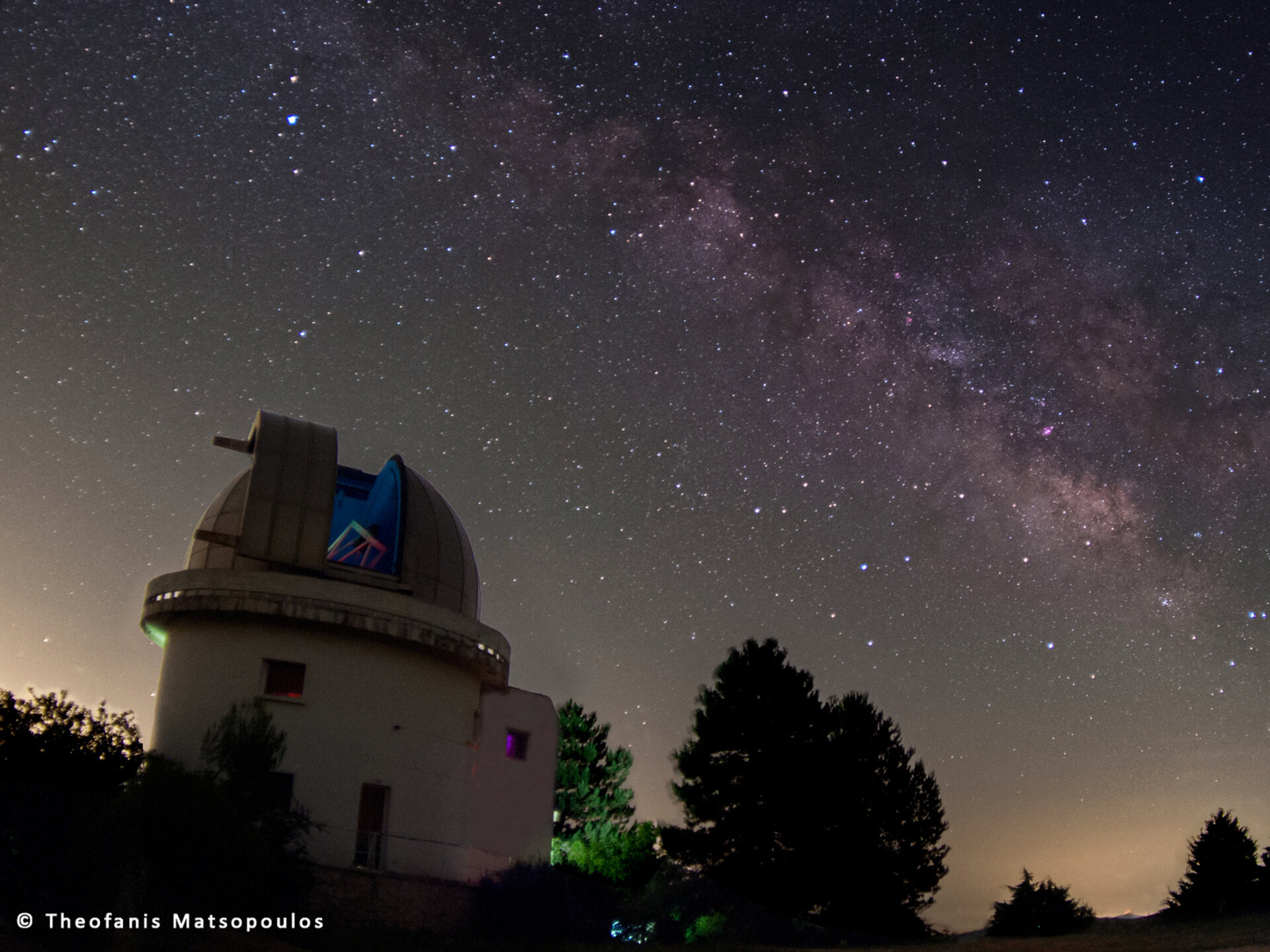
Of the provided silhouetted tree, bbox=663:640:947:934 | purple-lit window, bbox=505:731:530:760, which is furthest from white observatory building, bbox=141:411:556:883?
silhouetted tree, bbox=663:640:947:934

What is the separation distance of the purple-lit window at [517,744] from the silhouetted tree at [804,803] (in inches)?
188

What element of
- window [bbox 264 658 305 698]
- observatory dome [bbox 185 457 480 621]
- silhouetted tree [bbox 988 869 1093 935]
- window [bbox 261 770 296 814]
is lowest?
silhouetted tree [bbox 988 869 1093 935]

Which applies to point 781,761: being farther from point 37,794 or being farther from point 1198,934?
point 37,794

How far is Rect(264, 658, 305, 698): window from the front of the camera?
1683 cm

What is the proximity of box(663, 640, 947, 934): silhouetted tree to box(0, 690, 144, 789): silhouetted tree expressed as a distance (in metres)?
15.1

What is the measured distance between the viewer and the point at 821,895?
24062mm

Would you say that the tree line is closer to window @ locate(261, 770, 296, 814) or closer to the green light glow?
window @ locate(261, 770, 296, 814)

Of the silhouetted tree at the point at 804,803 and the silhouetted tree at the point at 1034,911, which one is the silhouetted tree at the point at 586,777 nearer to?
the silhouetted tree at the point at 804,803

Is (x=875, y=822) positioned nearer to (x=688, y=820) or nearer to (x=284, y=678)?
(x=688, y=820)

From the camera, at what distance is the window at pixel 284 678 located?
16828mm

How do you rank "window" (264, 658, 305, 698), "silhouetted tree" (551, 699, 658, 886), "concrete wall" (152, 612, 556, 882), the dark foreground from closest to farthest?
the dark foreground → "concrete wall" (152, 612, 556, 882) → "window" (264, 658, 305, 698) → "silhouetted tree" (551, 699, 658, 886)

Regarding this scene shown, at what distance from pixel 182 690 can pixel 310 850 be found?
3496 millimetres

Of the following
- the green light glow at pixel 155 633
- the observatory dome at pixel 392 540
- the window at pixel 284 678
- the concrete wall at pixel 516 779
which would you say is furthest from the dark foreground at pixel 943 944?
the concrete wall at pixel 516 779

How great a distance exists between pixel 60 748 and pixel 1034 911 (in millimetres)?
23020
